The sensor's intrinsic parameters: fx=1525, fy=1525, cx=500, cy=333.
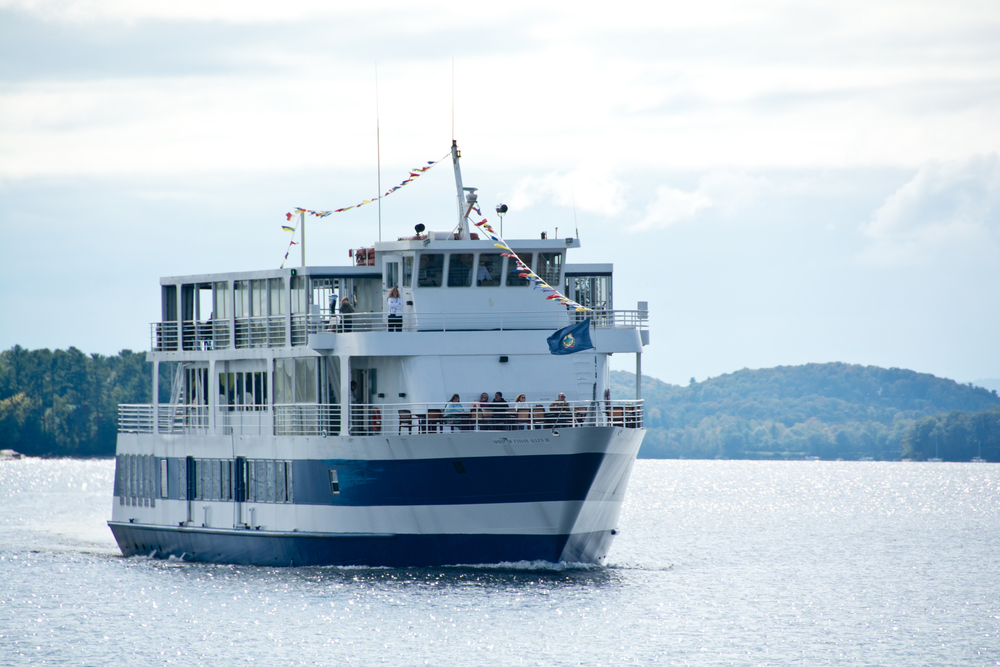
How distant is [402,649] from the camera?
2914cm

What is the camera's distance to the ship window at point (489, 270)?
37531 mm

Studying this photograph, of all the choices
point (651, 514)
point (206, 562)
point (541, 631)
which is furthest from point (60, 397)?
point (541, 631)

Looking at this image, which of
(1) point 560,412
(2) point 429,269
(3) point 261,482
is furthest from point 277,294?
(1) point 560,412

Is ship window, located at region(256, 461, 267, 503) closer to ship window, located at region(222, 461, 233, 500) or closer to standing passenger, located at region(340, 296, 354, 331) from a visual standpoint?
ship window, located at region(222, 461, 233, 500)

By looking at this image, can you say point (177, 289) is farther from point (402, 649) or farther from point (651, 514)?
point (651, 514)

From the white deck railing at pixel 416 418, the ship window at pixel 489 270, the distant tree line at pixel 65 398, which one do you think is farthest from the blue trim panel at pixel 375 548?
the distant tree line at pixel 65 398

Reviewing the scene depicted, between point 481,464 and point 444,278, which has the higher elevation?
point 444,278

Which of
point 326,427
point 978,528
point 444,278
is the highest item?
point 444,278

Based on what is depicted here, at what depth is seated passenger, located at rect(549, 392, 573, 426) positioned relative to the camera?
3444cm

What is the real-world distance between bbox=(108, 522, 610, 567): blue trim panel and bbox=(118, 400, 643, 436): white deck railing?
248cm

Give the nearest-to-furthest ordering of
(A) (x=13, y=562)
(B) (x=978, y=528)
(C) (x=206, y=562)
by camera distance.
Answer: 1. (C) (x=206, y=562)
2. (A) (x=13, y=562)
3. (B) (x=978, y=528)

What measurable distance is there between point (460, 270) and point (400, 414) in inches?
169

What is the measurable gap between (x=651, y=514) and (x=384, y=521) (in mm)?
42221

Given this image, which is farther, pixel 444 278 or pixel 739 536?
pixel 739 536
